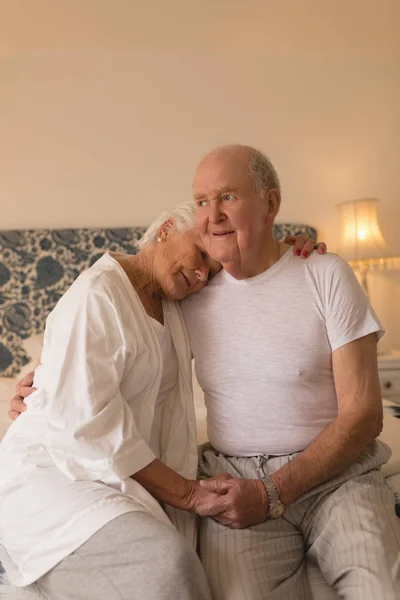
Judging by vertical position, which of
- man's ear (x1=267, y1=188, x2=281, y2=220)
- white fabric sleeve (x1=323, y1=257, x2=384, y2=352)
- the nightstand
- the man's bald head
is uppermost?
the man's bald head

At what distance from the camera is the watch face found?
1264 mm

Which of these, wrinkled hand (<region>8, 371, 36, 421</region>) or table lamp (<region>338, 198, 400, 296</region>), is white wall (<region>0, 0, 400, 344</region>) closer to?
table lamp (<region>338, 198, 400, 296</region>)

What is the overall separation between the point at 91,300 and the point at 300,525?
670mm

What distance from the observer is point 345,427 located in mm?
1331

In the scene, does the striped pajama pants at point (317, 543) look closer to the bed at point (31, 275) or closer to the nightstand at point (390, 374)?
the nightstand at point (390, 374)

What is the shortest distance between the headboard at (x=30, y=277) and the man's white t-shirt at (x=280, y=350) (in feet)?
5.23

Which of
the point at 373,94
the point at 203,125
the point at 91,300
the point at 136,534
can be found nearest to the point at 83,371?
the point at 91,300

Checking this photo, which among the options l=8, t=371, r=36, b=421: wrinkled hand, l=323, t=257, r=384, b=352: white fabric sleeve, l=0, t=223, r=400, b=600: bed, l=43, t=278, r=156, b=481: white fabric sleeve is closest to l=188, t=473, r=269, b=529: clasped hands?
l=43, t=278, r=156, b=481: white fabric sleeve

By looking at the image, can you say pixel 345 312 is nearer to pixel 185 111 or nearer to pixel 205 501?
pixel 205 501

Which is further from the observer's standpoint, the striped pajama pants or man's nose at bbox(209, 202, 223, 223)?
man's nose at bbox(209, 202, 223, 223)

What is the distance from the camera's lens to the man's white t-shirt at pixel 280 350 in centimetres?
138

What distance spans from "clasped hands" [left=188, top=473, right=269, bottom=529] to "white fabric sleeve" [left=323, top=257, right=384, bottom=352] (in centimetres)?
37

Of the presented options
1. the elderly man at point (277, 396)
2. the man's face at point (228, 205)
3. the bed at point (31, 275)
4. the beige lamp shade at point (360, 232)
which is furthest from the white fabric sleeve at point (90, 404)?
the beige lamp shade at point (360, 232)

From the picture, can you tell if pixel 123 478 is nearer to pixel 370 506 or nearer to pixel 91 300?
pixel 91 300
